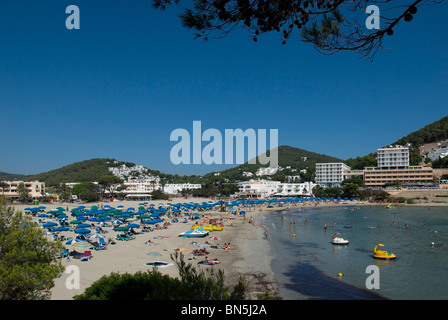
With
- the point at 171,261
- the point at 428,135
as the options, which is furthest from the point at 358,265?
the point at 428,135

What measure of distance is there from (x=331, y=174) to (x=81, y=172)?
115 metres

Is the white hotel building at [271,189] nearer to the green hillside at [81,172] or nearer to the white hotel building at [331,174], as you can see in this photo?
the white hotel building at [331,174]

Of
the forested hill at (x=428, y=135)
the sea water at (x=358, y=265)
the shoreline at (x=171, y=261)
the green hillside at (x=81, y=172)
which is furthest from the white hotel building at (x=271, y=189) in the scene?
the shoreline at (x=171, y=261)

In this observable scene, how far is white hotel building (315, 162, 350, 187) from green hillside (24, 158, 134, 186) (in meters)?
92.1

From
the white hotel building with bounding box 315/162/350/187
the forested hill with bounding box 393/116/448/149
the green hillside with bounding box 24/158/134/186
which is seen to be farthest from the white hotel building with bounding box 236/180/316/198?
the forested hill with bounding box 393/116/448/149

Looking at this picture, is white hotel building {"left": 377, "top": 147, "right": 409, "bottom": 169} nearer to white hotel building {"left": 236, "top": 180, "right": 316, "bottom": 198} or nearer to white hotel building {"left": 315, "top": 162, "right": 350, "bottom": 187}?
white hotel building {"left": 315, "top": 162, "right": 350, "bottom": 187}

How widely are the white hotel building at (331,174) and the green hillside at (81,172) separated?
302ft

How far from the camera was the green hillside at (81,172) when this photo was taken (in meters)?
142

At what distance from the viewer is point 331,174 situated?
116m

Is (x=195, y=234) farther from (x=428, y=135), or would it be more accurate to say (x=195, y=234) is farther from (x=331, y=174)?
(x=428, y=135)

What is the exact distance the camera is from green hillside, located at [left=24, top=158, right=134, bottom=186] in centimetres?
14238

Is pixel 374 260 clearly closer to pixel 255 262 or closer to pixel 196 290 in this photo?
pixel 255 262

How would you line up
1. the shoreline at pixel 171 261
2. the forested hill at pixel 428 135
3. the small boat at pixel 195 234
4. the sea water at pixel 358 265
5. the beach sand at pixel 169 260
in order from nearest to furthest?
1. the shoreline at pixel 171 261
2. the beach sand at pixel 169 260
3. the sea water at pixel 358 265
4. the small boat at pixel 195 234
5. the forested hill at pixel 428 135

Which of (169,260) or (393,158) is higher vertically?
(393,158)
